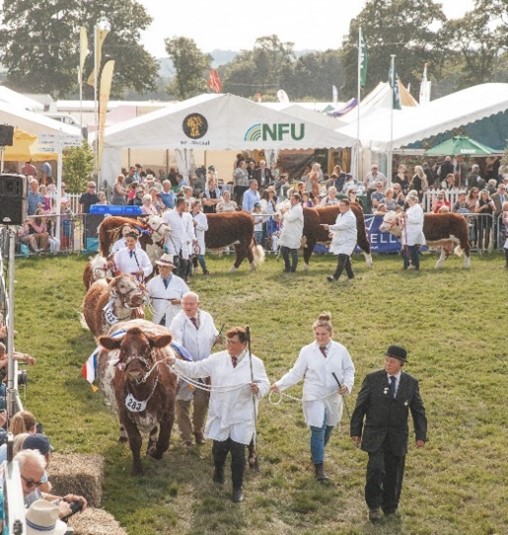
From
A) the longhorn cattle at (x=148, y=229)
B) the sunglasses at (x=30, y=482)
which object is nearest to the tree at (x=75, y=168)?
the longhorn cattle at (x=148, y=229)

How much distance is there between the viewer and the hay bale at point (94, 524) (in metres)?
9.23

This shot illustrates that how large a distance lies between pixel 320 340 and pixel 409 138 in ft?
67.6

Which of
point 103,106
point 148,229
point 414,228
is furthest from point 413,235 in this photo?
point 103,106

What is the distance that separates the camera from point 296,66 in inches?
5605

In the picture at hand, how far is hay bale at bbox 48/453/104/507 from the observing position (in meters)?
10.4

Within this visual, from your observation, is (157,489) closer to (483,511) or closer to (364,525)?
(364,525)

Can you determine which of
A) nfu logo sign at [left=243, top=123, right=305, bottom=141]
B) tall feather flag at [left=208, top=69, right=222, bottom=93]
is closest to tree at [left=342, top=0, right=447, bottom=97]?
tall feather flag at [left=208, top=69, right=222, bottom=93]

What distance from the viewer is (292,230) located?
22312 millimetres

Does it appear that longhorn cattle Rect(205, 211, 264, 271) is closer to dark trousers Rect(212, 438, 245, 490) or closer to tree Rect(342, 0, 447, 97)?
dark trousers Rect(212, 438, 245, 490)

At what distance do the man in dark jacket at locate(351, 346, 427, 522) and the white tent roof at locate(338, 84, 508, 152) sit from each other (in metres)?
20.9

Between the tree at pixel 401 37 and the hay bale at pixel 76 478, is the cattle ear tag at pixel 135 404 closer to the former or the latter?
the hay bale at pixel 76 478

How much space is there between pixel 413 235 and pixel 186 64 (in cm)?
6484

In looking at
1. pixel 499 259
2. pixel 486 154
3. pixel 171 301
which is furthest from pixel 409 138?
pixel 171 301

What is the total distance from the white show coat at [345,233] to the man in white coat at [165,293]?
7.03m
